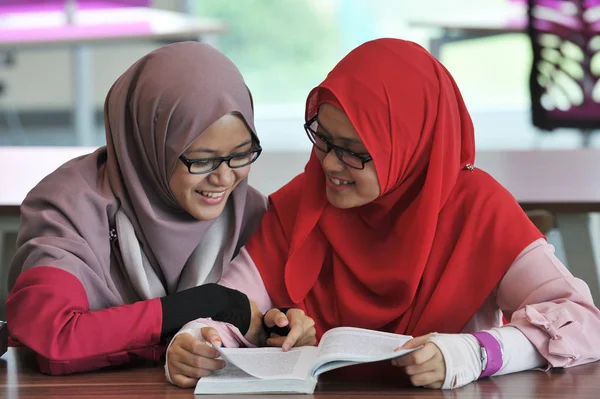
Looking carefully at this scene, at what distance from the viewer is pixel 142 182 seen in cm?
177

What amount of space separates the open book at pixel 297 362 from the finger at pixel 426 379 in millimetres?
54

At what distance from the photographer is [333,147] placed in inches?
63.9

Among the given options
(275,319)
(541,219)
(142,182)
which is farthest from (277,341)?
(541,219)

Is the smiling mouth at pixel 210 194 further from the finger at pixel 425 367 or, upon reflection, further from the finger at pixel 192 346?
the finger at pixel 425 367

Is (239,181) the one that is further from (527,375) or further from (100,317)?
(527,375)

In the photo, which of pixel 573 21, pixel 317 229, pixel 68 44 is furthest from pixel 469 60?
pixel 317 229

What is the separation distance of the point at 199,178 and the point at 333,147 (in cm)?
26

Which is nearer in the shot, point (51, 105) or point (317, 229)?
point (317, 229)

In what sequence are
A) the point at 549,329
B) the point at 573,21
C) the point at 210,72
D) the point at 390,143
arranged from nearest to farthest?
the point at 549,329 < the point at 390,143 < the point at 210,72 < the point at 573,21

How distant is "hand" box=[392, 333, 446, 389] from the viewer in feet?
4.38

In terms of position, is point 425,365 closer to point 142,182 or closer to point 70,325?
point 70,325

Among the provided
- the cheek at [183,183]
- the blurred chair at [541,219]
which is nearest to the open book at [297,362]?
the cheek at [183,183]

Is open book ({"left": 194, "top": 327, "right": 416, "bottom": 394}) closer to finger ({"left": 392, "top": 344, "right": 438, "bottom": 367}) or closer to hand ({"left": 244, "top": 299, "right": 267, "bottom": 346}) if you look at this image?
finger ({"left": 392, "top": 344, "right": 438, "bottom": 367})

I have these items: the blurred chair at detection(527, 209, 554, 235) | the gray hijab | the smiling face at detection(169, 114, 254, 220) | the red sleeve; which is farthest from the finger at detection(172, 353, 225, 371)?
the blurred chair at detection(527, 209, 554, 235)
